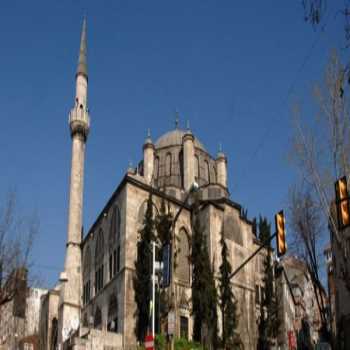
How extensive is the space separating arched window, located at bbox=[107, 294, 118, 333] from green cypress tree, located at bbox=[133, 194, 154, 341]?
249cm

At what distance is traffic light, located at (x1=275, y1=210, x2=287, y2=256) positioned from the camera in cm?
1578

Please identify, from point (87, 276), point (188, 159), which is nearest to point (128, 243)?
point (87, 276)

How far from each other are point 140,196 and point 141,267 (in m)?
6.57

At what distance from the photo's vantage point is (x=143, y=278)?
38.9m

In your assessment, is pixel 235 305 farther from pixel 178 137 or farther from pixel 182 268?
pixel 178 137

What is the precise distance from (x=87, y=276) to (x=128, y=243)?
10984mm

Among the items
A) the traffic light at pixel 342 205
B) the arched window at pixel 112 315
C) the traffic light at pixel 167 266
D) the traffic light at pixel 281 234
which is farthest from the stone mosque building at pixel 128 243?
the traffic light at pixel 342 205

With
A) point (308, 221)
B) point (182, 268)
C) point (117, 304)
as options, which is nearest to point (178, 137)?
point (182, 268)

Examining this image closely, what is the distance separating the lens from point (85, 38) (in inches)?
2512

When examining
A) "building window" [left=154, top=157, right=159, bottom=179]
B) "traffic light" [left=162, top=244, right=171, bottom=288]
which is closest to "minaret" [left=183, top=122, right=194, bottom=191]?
"building window" [left=154, top=157, right=159, bottom=179]

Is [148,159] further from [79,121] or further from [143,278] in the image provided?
[143,278]

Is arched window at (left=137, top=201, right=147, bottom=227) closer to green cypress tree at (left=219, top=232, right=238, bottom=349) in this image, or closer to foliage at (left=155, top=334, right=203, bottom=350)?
green cypress tree at (left=219, top=232, right=238, bottom=349)

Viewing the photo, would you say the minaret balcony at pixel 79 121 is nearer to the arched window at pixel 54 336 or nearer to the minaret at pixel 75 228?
the minaret at pixel 75 228

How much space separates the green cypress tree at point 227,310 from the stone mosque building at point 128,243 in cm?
158
